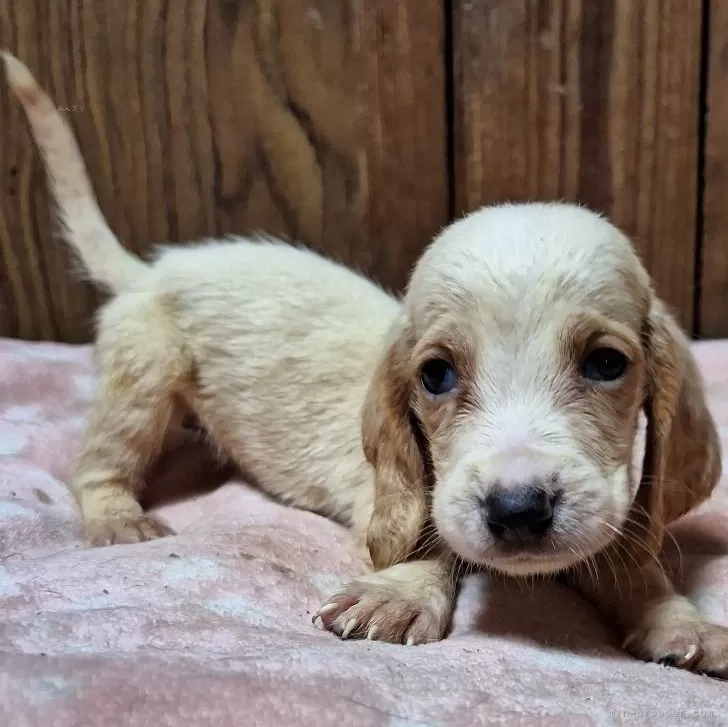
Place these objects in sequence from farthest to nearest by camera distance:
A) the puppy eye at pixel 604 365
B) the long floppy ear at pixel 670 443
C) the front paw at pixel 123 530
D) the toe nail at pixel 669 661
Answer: the front paw at pixel 123 530 < the long floppy ear at pixel 670 443 < the puppy eye at pixel 604 365 < the toe nail at pixel 669 661

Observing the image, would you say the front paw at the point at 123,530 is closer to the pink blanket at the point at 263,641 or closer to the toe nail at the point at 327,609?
the pink blanket at the point at 263,641

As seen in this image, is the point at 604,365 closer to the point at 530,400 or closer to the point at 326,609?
the point at 530,400

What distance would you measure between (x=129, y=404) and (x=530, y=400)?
131 cm

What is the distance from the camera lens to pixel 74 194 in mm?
3045

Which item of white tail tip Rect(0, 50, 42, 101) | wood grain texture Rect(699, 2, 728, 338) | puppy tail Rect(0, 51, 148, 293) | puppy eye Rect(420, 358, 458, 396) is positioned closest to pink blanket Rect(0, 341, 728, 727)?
puppy eye Rect(420, 358, 458, 396)

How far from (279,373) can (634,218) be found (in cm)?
136

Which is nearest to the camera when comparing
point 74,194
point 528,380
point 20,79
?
point 528,380

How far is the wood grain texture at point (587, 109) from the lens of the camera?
2.91 metres

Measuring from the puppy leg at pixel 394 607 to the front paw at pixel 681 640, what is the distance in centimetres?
36

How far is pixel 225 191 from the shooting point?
10.4 feet

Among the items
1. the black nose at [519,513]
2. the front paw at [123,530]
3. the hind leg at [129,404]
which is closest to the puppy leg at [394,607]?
the black nose at [519,513]

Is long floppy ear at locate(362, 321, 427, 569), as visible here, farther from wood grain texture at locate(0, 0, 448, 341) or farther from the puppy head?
wood grain texture at locate(0, 0, 448, 341)

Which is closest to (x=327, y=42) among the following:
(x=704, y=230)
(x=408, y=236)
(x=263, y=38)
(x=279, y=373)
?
(x=263, y=38)

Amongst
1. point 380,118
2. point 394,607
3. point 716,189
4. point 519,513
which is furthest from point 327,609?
point 716,189
